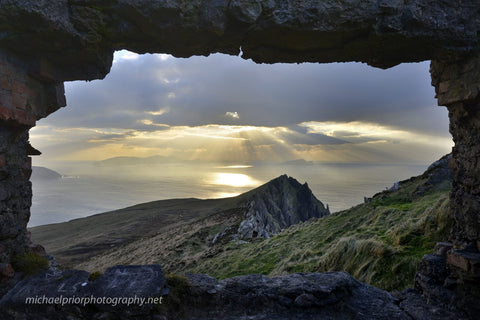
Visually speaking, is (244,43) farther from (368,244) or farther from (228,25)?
(368,244)

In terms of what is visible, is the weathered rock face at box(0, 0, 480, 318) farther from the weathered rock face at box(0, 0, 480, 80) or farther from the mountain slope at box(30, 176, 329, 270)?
the mountain slope at box(30, 176, 329, 270)

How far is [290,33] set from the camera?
3648 millimetres

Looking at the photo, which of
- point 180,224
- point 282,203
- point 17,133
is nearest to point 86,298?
point 17,133

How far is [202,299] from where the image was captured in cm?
368

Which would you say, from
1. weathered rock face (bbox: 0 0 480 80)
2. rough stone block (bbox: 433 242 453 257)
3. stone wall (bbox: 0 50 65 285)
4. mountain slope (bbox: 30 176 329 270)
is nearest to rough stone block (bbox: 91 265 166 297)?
stone wall (bbox: 0 50 65 285)

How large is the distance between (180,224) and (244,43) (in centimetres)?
2709

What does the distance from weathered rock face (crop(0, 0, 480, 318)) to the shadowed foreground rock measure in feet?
2.21

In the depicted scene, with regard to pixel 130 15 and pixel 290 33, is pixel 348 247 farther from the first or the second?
pixel 130 15

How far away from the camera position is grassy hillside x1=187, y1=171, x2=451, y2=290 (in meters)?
5.28

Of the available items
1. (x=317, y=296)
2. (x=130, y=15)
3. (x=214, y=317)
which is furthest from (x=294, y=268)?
(x=130, y=15)

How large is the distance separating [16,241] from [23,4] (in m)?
3.15

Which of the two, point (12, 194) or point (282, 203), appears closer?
point (12, 194)

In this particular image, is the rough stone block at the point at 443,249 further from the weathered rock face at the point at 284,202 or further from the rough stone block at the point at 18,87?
the weathered rock face at the point at 284,202

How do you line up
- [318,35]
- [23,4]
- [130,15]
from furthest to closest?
[318,35] < [130,15] < [23,4]
